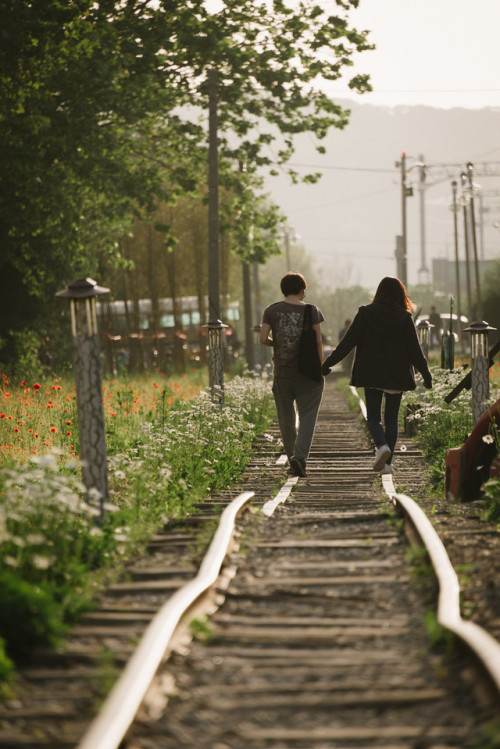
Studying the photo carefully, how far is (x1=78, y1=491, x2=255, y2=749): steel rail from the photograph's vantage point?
3.66m

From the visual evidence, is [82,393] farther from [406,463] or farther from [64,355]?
[64,355]

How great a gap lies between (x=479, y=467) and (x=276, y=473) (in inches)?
138

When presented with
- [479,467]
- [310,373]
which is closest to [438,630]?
[479,467]

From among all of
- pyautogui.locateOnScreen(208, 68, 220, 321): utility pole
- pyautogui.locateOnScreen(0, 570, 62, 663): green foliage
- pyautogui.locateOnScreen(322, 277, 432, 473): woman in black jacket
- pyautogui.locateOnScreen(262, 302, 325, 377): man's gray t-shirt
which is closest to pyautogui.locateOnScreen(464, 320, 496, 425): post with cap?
pyautogui.locateOnScreen(322, 277, 432, 473): woman in black jacket

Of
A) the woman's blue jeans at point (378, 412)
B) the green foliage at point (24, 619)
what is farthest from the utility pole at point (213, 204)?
the green foliage at point (24, 619)

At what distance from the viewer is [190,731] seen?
12.7ft

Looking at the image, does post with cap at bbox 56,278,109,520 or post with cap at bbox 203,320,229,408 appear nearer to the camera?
post with cap at bbox 56,278,109,520

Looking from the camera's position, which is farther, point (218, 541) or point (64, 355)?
point (64, 355)

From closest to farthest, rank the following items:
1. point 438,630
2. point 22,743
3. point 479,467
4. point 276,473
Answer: point 22,743, point 438,630, point 479,467, point 276,473

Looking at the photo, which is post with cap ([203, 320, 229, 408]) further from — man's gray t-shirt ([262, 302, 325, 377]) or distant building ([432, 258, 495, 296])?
distant building ([432, 258, 495, 296])

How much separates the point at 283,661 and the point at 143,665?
0.64 metres

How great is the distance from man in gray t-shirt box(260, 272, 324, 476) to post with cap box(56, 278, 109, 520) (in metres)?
2.92

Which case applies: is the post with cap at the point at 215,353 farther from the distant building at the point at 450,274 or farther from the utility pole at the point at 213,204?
the distant building at the point at 450,274

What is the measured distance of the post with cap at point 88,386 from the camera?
725 centimetres
